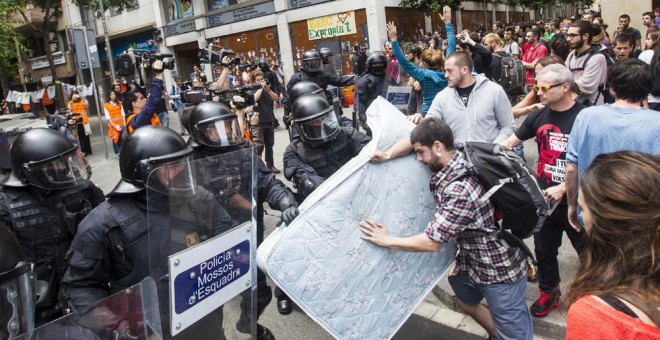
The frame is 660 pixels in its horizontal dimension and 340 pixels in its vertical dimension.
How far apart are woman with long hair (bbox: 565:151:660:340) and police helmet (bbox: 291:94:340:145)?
2535 millimetres

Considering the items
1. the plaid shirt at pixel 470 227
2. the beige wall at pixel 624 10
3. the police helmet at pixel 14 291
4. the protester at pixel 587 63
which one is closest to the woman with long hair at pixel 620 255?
the plaid shirt at pixel 470 227

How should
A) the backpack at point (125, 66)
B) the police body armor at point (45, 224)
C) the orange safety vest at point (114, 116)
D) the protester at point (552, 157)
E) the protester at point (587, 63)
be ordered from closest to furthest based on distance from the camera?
the police body armor at point (45, 224) < the protester at point (552, 157) < the protester at point (587, 63) < the backpack at point (125, 66) < the orange safety vest at point (114, 116)

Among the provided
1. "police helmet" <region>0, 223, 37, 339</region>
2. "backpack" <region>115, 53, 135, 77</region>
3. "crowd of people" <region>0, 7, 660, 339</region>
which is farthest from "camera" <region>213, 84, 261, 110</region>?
"police helmet" <region>0, 223, 37, 339</region>

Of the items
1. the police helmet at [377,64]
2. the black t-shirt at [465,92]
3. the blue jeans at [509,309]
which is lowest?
the blue jeans at [509,309]

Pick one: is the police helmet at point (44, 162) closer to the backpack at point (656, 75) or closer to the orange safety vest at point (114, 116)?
the backpack at point (656, 75)

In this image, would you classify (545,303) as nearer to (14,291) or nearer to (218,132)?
(218,132)

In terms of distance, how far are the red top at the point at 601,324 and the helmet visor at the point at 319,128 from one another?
269cm

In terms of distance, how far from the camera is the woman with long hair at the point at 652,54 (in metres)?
3.75

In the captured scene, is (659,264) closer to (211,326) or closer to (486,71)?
(211,326)

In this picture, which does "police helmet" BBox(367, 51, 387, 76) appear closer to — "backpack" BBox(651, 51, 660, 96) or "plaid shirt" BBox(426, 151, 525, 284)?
"backpack" BBox(651, 51, 660, 96)

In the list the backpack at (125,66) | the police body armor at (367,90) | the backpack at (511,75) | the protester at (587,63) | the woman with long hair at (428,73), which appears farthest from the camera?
the police body armor at (367,90)

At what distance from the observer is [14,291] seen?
1.59m

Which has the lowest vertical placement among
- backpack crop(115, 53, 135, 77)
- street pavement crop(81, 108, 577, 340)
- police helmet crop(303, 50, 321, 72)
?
street pavement crop(81, 108, 577, 340)

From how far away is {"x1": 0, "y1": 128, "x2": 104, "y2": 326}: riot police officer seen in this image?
9.06ft
